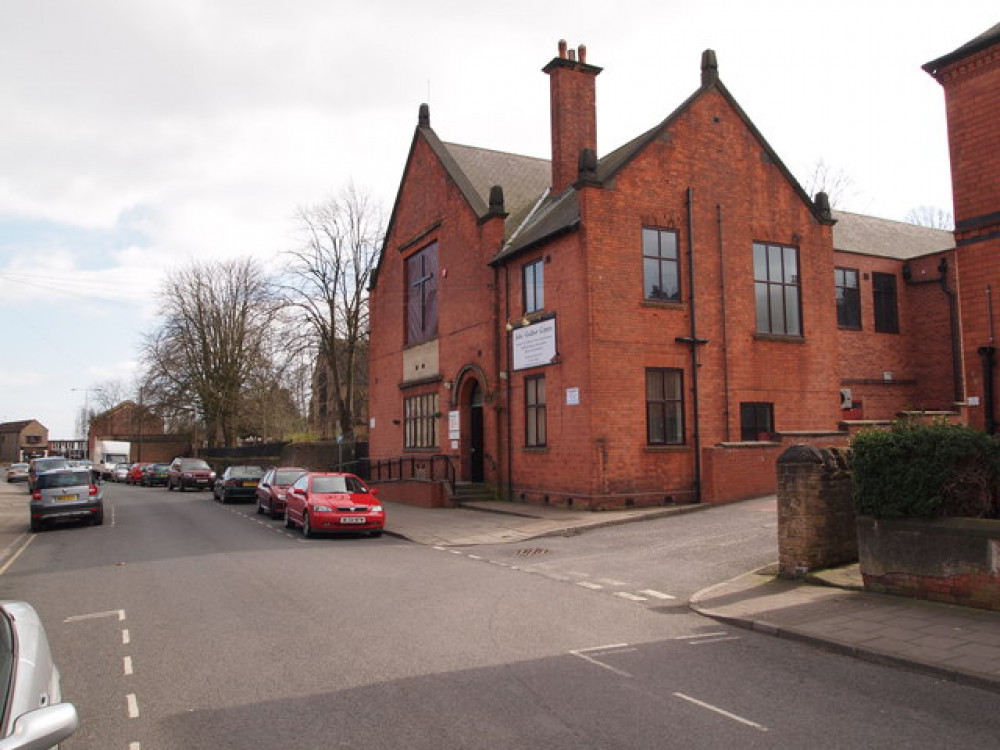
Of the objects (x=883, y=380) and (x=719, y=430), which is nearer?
Result: (x=719, y=430)

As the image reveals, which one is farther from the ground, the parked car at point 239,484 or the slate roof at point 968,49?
the slate roof at point 968,49

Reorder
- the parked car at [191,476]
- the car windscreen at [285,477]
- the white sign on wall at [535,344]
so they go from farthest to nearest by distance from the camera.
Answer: the parked car at [191,476]
the car windscreen at [285,477]
the white sign on wall at [535,344]

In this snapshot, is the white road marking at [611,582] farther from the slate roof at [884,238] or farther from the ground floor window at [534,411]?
the slate roof at [884,238]

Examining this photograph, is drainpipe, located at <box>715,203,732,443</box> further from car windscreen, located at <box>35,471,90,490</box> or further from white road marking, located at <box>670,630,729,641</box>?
car windscreen, located at <box>35,471,90,490</box>

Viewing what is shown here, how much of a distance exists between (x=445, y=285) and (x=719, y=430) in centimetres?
1075

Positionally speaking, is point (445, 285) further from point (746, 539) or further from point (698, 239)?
point (746, 539)

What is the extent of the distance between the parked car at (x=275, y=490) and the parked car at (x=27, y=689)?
16691mm

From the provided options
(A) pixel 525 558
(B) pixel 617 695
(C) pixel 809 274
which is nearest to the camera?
(B) pixel 617 695

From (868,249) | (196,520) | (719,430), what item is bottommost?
(196,520)

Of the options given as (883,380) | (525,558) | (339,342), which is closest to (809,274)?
(883,380)

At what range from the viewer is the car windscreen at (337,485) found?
17484 mm

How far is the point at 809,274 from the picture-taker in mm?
22141

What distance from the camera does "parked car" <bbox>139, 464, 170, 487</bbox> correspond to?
4619cm

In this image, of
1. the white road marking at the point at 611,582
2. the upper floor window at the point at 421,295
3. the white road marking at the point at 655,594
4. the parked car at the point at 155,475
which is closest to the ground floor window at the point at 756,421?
the white road marking at the point at 611,582
